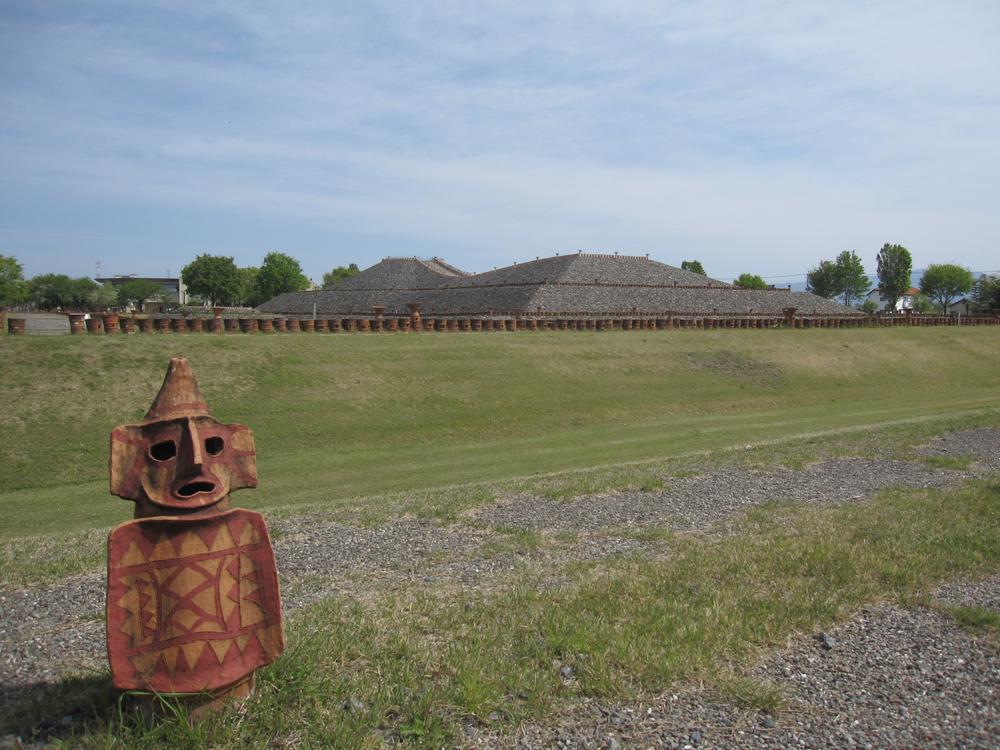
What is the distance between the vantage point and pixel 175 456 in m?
4.91

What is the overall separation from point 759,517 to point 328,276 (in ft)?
461

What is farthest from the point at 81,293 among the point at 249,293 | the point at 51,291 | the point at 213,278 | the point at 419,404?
the point at 419,404

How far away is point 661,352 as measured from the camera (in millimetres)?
35625

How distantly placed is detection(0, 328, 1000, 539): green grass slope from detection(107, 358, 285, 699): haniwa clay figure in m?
7.92

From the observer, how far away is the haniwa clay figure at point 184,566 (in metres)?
4.67

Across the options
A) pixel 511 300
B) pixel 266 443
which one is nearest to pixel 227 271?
pixel 511 300

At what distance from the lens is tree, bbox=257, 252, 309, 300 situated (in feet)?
377

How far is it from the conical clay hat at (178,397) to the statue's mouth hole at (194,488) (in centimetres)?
42

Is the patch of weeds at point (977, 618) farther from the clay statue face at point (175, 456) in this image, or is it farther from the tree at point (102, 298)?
the tree at point (102, 298)

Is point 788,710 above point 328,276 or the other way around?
A: the other way around

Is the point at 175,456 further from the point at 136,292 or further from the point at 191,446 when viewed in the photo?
the point at 136,292

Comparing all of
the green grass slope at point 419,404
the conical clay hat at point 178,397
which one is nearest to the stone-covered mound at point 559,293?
the green grass slope at point 419,404

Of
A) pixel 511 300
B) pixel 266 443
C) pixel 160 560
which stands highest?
pixel 511 300

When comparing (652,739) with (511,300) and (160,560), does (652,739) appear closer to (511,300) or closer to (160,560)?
(160,560)
